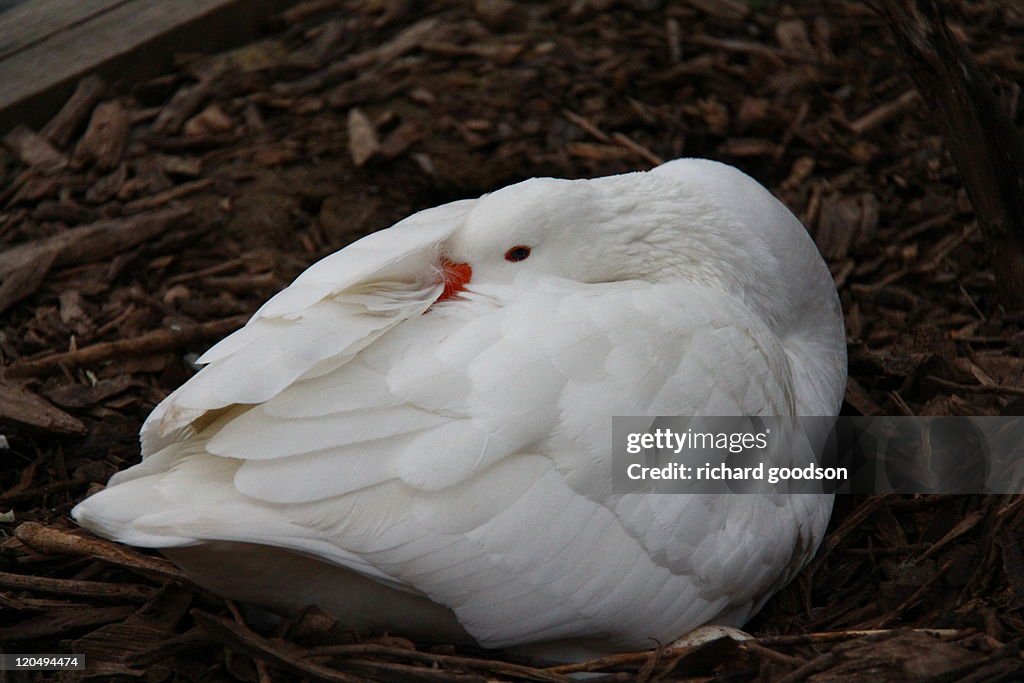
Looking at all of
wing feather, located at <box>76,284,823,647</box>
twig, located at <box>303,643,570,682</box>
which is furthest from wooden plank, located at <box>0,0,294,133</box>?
twig, located at <box>303,643,570,682</box>

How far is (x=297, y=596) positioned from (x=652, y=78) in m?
3.77

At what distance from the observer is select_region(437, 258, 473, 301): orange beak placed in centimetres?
332

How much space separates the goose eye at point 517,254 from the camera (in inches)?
139

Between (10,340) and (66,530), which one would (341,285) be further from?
(10,340)

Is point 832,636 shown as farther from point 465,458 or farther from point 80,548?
point 80,548

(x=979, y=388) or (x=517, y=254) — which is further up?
(x=517, y=254)

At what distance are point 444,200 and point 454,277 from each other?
1998 millimetres

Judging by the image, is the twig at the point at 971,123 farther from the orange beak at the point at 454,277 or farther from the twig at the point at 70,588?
the twig at the point at 70,588

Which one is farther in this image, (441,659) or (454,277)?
(454,277)

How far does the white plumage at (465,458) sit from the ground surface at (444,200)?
0.20 m

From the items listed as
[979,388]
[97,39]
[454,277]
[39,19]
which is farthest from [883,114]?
[39,19]

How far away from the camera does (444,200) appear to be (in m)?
5.35

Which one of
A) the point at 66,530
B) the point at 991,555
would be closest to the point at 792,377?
the point at 991,555

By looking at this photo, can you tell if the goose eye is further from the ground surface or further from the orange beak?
the ground surface
